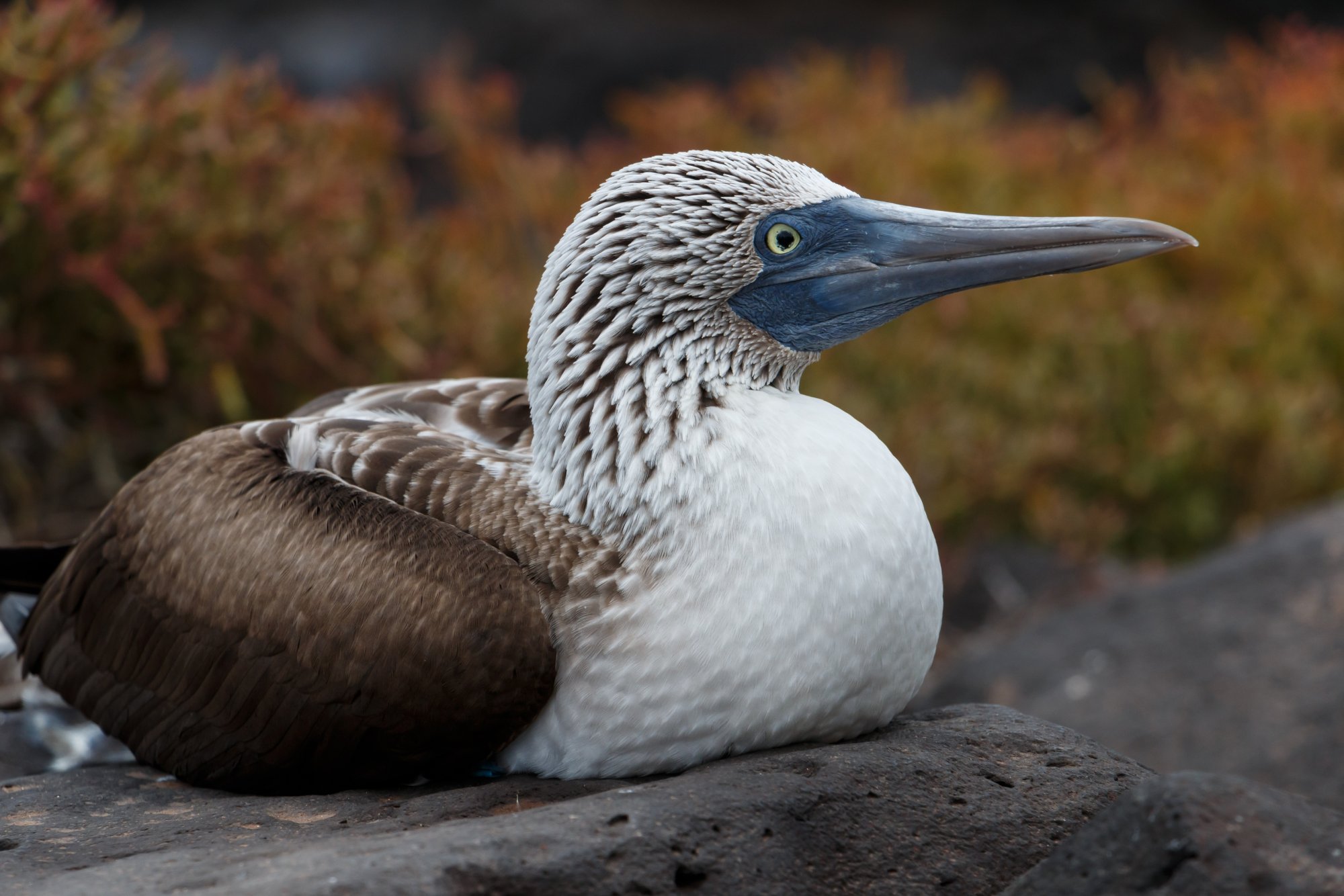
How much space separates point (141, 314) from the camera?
237 inches

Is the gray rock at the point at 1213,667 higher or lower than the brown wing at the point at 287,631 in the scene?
lower

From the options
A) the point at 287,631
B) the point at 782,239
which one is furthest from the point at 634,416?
the point at 287,631

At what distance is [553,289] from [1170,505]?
5614 mm

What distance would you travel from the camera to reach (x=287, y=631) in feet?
11.7

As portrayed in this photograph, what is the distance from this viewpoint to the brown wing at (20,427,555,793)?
11.1ft

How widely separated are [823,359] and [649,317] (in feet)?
17.0

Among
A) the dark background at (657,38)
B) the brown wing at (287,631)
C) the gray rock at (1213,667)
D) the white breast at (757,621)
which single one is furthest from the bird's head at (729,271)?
the dark background at (657,38)

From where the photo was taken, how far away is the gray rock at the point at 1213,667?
18.6 ft

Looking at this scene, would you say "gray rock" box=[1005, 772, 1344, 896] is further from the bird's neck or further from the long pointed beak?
the long pointed beak

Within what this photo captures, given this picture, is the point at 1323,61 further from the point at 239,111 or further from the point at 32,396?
the point at 32,396

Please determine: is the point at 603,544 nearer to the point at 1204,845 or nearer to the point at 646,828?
the point at 646,828

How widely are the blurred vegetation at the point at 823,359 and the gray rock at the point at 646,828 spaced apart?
294 cm

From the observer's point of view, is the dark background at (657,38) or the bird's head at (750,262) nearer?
the bird's head at (750,262)

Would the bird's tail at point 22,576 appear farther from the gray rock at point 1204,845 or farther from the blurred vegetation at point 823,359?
the gray rock at point 1204,845
